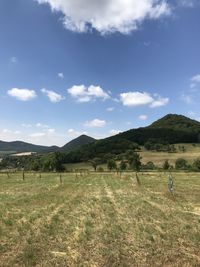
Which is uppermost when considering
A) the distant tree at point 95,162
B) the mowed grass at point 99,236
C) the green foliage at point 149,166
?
the distant tree at point 95,162

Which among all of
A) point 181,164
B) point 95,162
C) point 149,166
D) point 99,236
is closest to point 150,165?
point 149,166

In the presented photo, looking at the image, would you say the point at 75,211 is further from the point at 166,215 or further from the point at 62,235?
the point at 62,235

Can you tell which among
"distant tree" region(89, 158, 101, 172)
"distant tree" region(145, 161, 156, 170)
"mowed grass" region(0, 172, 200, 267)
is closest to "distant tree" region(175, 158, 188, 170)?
"distant tree" region(145, 161, 156, 170)

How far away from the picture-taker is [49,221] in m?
19.1

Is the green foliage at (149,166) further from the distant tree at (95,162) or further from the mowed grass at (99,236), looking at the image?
the mowed grass at (99,236)

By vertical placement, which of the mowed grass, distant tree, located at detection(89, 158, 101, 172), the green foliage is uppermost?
distant tree, located at detection(89, 158, 101, 172)

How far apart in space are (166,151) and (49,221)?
18434cm

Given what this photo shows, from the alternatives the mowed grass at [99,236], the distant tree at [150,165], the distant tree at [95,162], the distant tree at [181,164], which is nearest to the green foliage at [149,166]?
the distant tree at [150,165]

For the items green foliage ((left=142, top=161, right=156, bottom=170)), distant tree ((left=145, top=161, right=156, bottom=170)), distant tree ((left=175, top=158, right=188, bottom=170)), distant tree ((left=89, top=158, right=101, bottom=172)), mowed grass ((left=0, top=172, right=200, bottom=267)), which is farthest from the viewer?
distant tree ((left=89, top=158, right=101, bottom=172))

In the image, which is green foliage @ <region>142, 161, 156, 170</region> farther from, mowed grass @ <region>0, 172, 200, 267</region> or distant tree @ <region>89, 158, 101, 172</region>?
mowed grass @ <region>0, 172, 200, 267</region>

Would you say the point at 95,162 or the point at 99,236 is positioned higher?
the point at 95,162

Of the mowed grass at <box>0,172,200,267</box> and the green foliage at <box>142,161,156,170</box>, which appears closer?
the mowed grass at <box>0,172,200,267</box>

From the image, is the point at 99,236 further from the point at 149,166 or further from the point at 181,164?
the point at 149,166

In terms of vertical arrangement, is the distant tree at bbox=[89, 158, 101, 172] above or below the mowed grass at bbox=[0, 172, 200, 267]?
above
